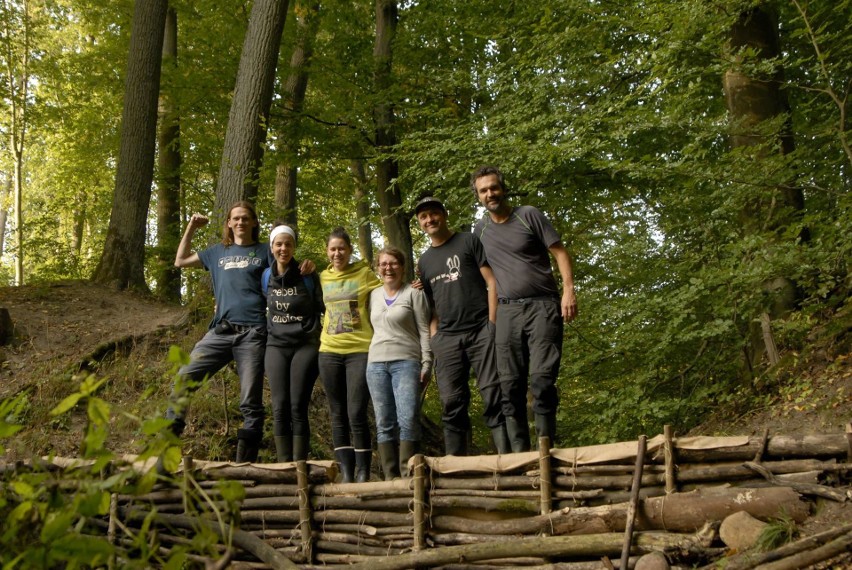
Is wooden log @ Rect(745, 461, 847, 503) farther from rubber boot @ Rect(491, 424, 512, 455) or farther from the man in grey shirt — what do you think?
rubber boot @ Rect(491, 424, 512, 455)

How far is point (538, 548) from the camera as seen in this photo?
402 centimetres

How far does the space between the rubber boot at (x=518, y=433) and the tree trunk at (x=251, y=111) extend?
4.89m

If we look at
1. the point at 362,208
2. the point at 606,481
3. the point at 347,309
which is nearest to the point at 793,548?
the point at 606,481

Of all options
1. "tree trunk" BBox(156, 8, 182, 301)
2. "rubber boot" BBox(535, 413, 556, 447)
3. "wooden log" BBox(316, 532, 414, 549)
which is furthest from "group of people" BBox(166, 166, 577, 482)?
"tree trunk" BBox(156, 8, 182, 301)

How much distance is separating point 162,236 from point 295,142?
332 centimetres

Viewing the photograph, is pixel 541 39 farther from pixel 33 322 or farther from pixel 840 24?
pixel 33 322

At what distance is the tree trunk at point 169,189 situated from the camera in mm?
11047

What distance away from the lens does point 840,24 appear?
8117 millimetres

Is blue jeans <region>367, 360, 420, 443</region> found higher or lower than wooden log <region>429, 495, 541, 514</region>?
higher

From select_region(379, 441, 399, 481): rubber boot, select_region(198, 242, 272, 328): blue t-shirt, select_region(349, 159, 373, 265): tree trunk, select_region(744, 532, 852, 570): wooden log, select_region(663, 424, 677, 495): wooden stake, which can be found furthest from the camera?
select_region(349, 159, 373, 265): tree trunk

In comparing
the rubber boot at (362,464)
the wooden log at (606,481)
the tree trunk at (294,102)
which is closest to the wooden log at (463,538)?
the wooden log at (606,481)

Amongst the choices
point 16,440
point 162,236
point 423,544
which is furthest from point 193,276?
point 423,544

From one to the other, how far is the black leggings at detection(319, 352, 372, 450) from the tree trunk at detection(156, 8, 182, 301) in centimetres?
624

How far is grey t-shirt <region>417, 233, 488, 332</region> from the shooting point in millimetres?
4875
